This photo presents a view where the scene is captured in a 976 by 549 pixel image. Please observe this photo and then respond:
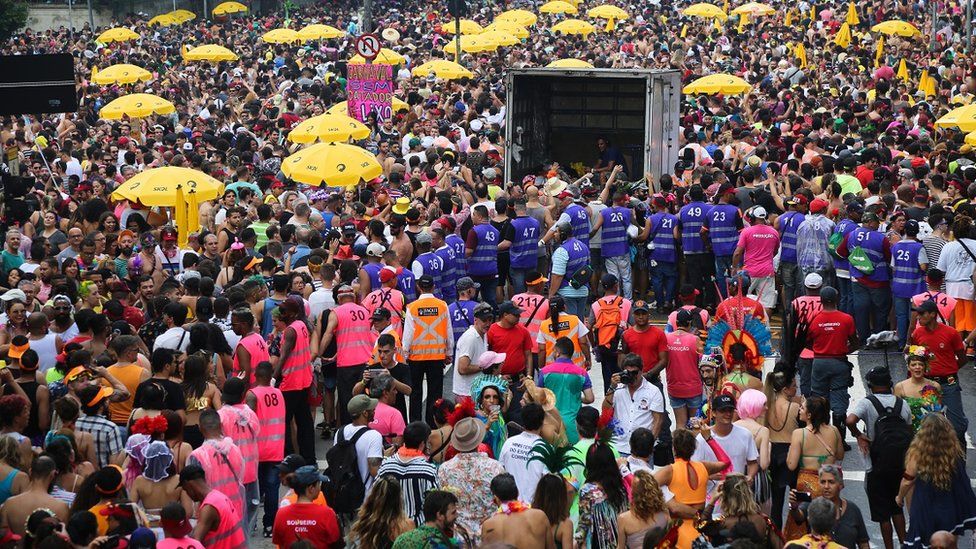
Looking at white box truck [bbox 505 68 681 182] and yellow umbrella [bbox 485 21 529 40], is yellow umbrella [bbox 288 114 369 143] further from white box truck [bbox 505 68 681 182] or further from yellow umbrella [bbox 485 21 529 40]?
yellow umbrella [bbox 485 21 529 40]

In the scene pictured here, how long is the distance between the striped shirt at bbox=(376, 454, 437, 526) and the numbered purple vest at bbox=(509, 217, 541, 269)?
677 cm

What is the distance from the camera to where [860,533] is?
29.2 ft

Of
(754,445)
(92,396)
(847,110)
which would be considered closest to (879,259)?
(754,445)

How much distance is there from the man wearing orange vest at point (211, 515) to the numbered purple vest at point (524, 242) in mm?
7271

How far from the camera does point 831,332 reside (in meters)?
12.2

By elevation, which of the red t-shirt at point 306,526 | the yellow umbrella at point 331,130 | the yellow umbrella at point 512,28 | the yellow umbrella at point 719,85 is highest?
the yellow umbrella at point 512,28

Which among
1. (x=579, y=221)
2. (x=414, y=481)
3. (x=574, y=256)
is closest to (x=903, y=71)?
(x=579, y=221)

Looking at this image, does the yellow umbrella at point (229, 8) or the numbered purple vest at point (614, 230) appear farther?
the yellow umbrella at point (229, 8)

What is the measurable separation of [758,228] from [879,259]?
51.1 inches

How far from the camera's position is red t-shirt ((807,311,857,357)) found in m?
12.1

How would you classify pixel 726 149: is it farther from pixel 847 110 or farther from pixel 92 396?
pixel 92 396

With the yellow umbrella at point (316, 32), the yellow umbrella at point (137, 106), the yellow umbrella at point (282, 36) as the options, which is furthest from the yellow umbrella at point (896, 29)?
the yellow umbrella at point (137, 106)

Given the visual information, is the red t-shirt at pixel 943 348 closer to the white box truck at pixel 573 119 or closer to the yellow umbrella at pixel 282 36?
the white box truck at pixel 573 119

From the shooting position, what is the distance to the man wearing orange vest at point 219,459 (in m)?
9.22
